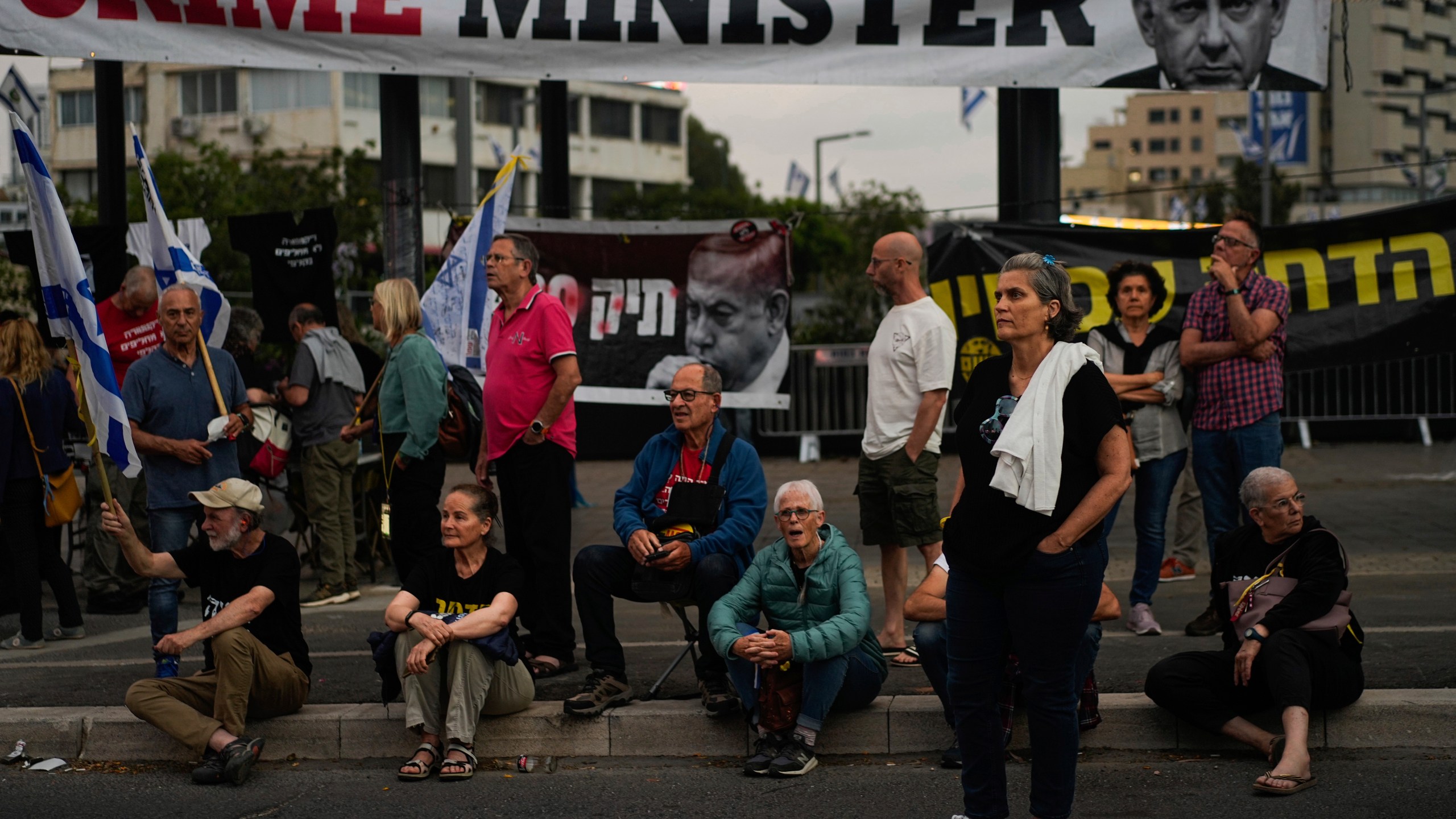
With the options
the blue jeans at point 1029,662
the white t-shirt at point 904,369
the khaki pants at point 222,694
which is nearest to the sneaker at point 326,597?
the khaki pants at point 222,694

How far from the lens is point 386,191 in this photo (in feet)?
29.8

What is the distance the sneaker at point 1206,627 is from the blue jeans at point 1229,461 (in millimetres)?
308

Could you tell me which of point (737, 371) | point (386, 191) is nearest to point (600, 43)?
point (386, 191)

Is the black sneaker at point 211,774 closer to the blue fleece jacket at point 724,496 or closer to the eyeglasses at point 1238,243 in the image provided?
the blue fleece jacket at point 724,496

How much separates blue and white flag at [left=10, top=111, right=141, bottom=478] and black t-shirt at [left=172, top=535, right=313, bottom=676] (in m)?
0.45

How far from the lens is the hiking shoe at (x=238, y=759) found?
16.9 ft

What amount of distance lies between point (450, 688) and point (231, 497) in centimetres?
116

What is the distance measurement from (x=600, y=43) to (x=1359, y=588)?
17.6 ft

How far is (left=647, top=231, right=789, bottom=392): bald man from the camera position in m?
9.74

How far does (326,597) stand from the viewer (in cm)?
850

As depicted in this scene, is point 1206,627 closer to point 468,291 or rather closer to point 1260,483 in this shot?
point 1260,483

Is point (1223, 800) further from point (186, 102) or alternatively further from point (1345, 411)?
point (186, 102)

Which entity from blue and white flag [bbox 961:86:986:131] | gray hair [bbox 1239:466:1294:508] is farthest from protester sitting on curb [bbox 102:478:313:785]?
blue and white flag [bbox 961:86:986:131]

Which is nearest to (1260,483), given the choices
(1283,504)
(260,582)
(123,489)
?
(1283,504)
